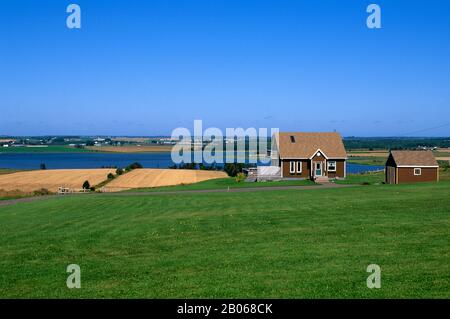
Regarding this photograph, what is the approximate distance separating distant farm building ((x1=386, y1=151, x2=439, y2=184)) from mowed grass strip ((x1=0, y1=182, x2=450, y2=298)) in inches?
968

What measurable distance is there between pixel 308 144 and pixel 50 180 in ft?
153

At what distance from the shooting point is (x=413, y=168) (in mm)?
52969

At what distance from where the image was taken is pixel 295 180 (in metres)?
59.0

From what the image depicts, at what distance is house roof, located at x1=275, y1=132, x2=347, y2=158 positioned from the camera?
61219mm

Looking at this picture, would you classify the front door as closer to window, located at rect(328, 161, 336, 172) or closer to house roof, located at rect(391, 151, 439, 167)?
window, located at rect(328, 161, 336, 172)

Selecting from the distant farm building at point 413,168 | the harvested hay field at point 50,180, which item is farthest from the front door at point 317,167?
the harvested hay field at point 50,180

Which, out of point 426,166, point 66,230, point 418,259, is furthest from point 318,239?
point 426,166

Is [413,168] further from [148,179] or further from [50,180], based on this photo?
[50,180]

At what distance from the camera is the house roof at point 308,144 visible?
2410 inches

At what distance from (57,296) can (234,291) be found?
4135 mm
